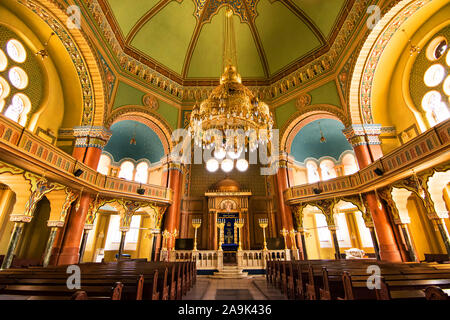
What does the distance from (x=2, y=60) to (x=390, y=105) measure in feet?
64.2

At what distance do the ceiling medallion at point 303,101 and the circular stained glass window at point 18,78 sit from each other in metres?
→ 15.8

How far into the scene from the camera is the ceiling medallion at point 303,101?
14159mm

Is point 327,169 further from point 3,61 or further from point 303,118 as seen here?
point 3,61

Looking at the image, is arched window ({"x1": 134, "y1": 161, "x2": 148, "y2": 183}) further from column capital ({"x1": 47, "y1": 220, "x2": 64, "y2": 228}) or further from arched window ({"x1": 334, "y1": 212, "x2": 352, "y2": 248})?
arched window ({"x1": 334, "y1": 212, "x2": 352, "y2": 248})

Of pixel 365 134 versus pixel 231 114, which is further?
pixel 365 134

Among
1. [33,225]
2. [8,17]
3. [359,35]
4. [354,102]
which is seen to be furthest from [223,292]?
[8,17]

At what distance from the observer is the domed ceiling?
12.9 meters

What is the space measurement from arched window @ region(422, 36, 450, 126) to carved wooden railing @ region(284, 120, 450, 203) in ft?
10.8

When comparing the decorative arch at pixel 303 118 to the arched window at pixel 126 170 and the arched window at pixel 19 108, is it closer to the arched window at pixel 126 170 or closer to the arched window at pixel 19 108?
the arched window at pixel 126 170

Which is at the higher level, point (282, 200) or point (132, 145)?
point (132, 145)

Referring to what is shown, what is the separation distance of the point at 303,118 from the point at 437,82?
6686 millimetres

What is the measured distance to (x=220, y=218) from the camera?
1463 centimetres

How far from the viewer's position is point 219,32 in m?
15.9

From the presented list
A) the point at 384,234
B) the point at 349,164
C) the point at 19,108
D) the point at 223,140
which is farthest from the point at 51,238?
the point at 349,164
